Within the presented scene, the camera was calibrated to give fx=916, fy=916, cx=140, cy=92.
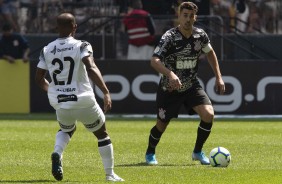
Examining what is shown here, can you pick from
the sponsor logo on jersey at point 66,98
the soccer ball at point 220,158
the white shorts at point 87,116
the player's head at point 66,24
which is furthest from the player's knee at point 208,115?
the player's head at point 66,24

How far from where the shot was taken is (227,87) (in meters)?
23.8

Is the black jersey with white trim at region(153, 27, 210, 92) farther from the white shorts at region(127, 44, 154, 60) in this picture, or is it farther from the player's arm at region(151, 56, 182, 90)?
the white shorts at region(127, 44, 154, 60)

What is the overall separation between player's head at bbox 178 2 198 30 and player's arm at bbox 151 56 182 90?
1.96 feet

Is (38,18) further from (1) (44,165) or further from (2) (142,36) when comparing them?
(1) (44,165)

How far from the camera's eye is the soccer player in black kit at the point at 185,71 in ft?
41.2

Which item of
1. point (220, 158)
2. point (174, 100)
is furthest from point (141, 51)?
point (220, 158)

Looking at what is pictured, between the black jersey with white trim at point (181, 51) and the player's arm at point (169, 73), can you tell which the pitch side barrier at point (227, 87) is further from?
the player's arm at point (169, 73)

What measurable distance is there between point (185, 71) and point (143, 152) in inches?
89.8

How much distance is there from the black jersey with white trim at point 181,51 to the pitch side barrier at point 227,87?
11.1 meters

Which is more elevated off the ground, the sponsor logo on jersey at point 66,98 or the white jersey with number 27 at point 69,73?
the white jersey with number 27 at point 69,73

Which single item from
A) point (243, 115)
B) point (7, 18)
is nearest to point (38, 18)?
point (7, 18)

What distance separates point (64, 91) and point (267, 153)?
189 inches

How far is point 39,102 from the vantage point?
80.8 feet

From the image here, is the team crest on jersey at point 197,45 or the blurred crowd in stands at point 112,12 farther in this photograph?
the blurred crowd in stands at point 112,12
